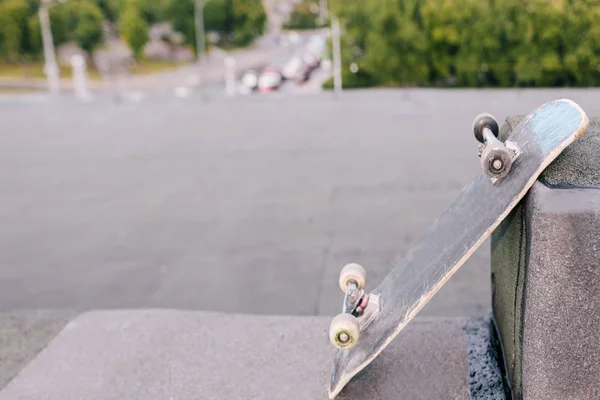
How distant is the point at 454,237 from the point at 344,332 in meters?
0.65

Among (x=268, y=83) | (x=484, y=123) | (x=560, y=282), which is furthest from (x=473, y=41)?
(x=560, y=282)

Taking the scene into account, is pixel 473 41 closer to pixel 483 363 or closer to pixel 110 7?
pixel 483 363

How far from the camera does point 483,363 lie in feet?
9.93

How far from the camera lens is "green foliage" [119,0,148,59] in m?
50.3

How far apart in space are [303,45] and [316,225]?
70.8m

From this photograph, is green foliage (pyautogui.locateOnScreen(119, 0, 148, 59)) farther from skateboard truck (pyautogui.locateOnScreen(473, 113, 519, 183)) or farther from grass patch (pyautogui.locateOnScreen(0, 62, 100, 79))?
skateboard truck (pyautogui.locateOnScreen(473, 113, 519, 183))

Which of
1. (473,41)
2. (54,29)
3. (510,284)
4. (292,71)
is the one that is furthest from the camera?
(54,29)

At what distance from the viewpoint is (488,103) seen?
1295 cm

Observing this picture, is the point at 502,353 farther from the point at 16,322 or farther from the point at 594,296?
the point at 16,322

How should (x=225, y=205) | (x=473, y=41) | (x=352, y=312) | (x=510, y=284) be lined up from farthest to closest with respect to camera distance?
1. (x=473, y=41)
2. (x=225, y=205)
3. (x=352, y=312)
4. (x=510, y=284)

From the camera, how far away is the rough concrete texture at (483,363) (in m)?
2.79

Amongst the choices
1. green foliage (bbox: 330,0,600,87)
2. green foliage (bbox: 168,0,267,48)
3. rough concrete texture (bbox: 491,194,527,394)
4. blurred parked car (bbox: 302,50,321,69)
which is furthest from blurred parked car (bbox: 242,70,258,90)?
rough concrete texture (bbox: 491,194,527,394)

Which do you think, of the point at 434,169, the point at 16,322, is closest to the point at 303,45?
the point at 434,169

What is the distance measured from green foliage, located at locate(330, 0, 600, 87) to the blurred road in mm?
11136
